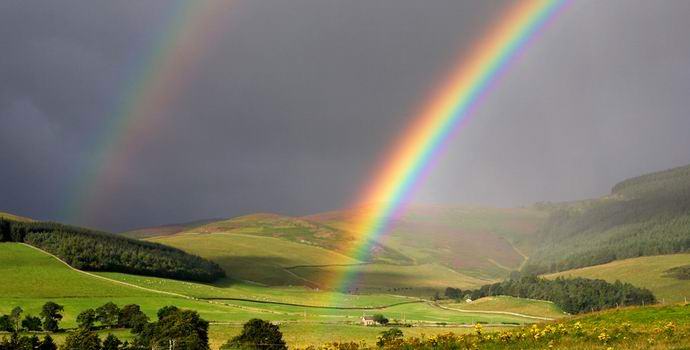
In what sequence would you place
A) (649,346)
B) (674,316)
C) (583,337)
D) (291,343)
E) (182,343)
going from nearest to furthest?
(649,346) < (583,337) < (674,316) < (182,343) < (291,343)

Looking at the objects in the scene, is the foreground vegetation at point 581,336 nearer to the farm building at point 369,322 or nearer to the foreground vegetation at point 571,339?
the foreground vegetation at point 571,339

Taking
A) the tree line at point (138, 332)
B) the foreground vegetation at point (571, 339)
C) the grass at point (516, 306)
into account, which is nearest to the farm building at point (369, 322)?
the tree line at point (138, 332)

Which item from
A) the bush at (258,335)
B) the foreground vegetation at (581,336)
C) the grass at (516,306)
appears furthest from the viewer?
the grass at (516,306)

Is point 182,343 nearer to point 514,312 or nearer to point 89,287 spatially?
point 89,287

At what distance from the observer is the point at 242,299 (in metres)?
171

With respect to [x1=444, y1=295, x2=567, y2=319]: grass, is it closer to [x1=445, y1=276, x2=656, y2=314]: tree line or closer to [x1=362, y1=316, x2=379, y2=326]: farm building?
[x1=445, y1=276, x2=656, y2=314]: tree line

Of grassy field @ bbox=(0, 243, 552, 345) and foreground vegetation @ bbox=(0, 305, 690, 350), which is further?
grassy field @ bbox=(0, 243, 552, 345)

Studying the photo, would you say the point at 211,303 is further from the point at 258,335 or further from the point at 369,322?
the point at 258,335

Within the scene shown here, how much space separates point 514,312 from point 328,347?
147502 mm

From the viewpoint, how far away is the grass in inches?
6427

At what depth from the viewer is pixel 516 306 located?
6796 inches

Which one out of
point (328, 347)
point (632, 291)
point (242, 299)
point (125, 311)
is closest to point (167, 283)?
point (242, 299)

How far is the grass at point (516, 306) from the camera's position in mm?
163250

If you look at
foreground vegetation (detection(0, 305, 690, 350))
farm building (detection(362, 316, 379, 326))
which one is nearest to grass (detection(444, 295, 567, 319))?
farm building (detection(362, 316, 379, 326))
